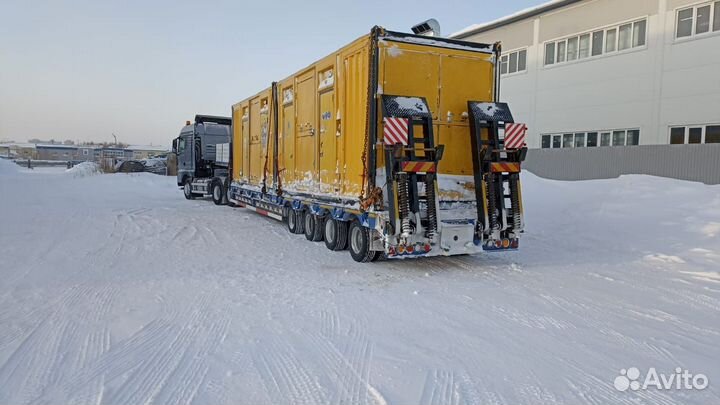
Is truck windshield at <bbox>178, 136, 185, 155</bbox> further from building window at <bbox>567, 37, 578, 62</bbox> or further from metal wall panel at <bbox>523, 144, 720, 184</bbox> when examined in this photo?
building window at <bbox>567, 37, 578, 62</bbox>

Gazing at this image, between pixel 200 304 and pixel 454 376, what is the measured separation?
10.7 ft

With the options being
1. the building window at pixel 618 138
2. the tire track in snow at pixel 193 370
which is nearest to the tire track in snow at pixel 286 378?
the tire track in snow at pixel 193 370

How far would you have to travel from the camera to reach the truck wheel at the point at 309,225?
10.7m

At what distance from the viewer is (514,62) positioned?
84.4 feet

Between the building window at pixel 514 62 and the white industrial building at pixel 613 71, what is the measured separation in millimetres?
50

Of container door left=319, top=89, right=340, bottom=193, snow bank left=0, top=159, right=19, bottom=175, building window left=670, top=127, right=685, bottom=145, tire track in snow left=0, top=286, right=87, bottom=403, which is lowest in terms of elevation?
tire track in snow left=0, top=286, right=87, bottom=403

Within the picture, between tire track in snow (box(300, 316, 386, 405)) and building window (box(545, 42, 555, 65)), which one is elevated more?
building window (box(545, 42, 555, 65))

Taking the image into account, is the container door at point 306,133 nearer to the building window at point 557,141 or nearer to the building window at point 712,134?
the building window at point 712,134

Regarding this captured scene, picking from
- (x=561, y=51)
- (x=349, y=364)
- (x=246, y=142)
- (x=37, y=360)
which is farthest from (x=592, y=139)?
(x=37, y=360)

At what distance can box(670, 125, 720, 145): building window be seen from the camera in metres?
17.4

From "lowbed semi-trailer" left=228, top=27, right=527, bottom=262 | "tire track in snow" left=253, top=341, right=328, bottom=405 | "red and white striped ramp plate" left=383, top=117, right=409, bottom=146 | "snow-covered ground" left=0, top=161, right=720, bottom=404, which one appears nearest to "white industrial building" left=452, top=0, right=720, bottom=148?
"snow-covered ground" left=0, top=161, right=720, bottom=404

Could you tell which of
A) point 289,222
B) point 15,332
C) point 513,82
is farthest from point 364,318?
point 513,82

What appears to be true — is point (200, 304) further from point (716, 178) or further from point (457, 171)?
point (716, 178)

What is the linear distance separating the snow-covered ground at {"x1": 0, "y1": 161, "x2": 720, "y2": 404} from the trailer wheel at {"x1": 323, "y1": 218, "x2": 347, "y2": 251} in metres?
0.27
